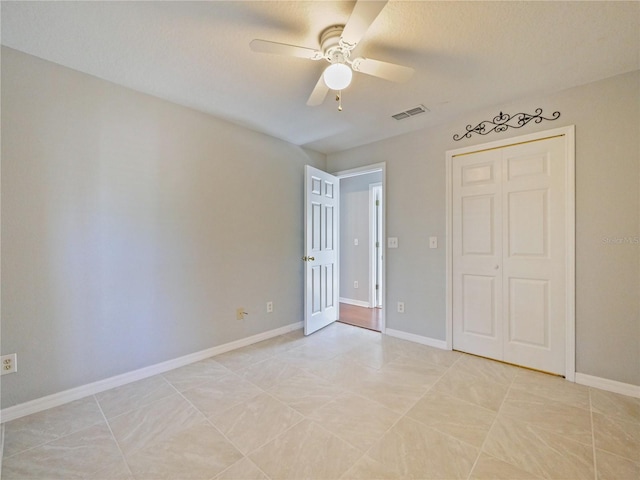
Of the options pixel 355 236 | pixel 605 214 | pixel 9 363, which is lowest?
pixel 9 363

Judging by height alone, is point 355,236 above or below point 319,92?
below

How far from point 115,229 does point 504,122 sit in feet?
11.2

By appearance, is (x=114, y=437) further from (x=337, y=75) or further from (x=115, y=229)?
(x=337, y=75)

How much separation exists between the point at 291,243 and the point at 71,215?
210cm

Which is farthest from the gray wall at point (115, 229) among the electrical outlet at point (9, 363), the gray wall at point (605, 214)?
the gray wall at point (605, 214)

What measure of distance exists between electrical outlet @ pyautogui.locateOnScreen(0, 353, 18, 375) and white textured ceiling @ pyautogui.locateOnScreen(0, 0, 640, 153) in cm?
194

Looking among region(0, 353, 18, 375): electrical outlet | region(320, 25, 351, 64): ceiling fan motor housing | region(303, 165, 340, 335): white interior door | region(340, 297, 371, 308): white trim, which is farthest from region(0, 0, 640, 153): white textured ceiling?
region(340, 297, 371, 308): white trim

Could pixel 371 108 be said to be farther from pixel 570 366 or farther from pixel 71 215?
pixel 570 366

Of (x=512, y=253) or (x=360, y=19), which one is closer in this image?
(x=360, y=19)

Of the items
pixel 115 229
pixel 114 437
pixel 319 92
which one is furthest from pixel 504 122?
pixel 114 437

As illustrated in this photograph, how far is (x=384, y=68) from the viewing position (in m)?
1.66

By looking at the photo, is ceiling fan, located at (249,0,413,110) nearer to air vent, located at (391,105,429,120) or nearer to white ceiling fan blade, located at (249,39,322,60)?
white ceiling fan blade, located at (249,39,322,60)

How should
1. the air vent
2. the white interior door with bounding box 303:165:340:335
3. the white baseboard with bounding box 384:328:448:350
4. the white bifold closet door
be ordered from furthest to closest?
the white interior door with bounding box 303:165:340:335
the white baseboard with bounding box 384:328:448:350
the air vent
the white bifold closet door

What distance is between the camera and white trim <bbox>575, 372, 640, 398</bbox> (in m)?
2.03
